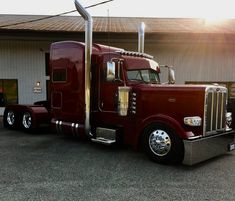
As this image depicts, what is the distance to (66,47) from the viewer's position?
25.6 ft

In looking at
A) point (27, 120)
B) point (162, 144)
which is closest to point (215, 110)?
point (162, 144)

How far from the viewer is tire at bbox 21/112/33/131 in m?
9.44

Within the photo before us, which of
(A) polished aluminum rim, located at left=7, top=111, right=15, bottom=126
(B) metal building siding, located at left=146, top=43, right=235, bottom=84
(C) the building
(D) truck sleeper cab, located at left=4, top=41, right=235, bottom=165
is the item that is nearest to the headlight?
(D) truck sleeper cab, located at left=4, top=41, right=235, bottom=165

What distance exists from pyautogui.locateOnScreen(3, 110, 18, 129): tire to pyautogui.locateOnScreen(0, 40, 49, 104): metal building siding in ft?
13.2

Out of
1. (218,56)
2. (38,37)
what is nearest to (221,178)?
(218,56)

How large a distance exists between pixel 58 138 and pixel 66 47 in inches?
109

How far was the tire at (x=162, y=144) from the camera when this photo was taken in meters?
5.70

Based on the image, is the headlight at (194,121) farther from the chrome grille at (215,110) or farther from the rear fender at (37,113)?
the rear fender at (37,113)

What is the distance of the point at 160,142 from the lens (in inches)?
233

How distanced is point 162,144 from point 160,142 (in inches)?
2.3

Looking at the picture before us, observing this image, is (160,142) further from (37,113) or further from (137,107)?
(37,113)

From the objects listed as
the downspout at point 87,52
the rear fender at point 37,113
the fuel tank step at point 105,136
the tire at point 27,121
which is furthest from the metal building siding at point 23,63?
the fuel tank step at point 105,136

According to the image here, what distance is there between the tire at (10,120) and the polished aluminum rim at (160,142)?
596 centimetres

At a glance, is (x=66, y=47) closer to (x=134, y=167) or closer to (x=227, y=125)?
(x=134, y=167)
